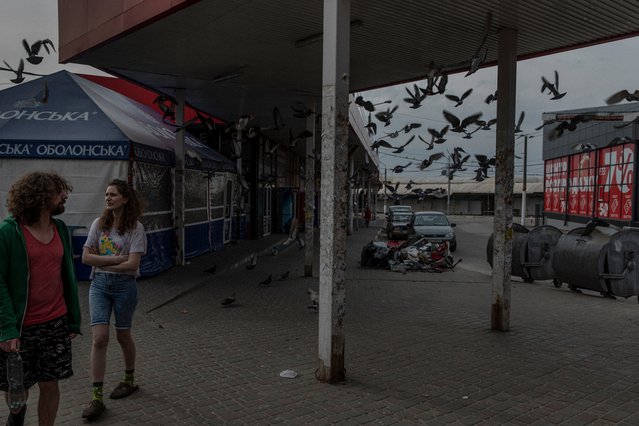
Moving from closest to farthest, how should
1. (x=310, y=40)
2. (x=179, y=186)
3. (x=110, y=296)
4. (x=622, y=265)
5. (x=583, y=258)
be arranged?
(x=110, y=296)
(x=310, y=40)
(x=622, y=265)
(x=583, y=258)
(x=179, y=186)

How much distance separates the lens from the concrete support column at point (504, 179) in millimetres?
7172

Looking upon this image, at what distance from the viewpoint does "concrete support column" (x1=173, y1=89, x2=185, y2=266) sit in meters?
13.0

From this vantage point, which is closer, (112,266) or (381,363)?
(112,266)

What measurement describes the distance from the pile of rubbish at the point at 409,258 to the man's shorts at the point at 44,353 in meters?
11.2

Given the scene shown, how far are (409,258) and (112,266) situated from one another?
11049 mm

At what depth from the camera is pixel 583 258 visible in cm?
1020

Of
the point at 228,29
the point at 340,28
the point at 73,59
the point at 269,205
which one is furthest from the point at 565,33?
the point at 269,205

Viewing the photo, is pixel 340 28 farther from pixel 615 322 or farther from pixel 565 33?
pixel 615 322

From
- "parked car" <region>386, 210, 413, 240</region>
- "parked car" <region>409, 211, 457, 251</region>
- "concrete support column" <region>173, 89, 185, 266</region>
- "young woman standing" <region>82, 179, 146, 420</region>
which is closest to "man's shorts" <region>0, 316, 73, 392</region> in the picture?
"young woman standing" <region>82, 179, 146, 420</region>

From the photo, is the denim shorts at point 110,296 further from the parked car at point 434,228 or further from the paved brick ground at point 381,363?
the parked car at point 434,228

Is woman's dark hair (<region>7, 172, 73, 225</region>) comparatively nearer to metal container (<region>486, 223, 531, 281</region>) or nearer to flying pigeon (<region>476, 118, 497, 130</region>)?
flying pigeon (<region>476, 118, 497, 130</region>)

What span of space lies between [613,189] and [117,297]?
3222cm

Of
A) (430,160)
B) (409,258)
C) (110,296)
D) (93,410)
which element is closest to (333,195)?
(110,296)

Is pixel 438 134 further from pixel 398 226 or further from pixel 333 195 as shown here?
pixel 398 226
